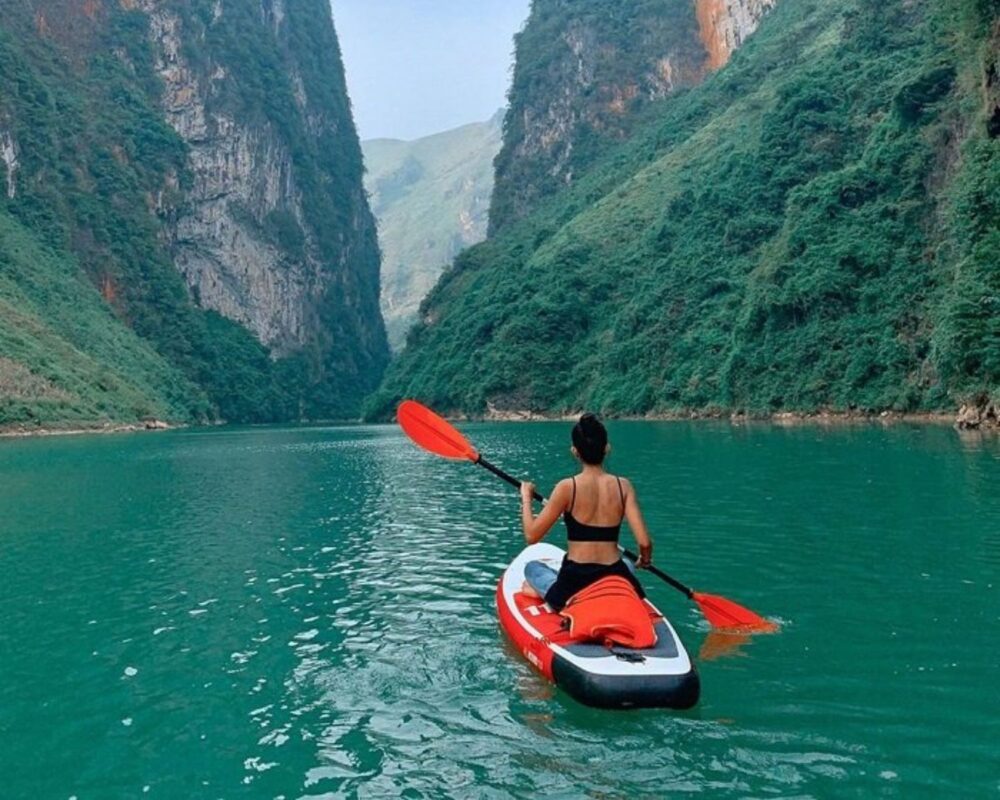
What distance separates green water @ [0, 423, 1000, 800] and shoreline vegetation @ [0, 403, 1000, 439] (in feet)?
51.8

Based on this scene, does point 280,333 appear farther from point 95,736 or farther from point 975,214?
point 95,736

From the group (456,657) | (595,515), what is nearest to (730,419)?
(456,657)

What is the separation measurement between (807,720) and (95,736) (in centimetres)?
574

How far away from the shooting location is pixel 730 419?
57.2m

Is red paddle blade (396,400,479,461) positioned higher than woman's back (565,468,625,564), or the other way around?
red paddle blade (396,400,479,461)

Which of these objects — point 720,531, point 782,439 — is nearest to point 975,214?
point 782,439

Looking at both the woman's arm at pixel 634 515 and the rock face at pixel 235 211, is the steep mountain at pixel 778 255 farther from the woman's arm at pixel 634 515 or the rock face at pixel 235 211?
the rock face at pixel 235 211

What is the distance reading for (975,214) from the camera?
3453 centimetres

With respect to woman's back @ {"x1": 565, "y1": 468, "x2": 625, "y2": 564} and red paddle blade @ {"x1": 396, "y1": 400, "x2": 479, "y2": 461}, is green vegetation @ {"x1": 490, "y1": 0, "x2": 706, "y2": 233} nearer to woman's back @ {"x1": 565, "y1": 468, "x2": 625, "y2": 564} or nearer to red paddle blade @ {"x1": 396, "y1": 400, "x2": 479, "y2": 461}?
red paddle blade @ {"x1": 396, "y1": 400, "x2": 479, "y2": 461}

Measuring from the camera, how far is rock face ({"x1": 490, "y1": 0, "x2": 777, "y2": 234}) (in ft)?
438

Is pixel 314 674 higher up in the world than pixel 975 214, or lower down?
lower down

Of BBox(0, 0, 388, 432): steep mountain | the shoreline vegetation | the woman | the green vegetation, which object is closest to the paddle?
the woman

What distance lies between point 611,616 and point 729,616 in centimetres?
259

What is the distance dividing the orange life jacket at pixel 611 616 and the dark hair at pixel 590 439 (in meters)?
1.09
